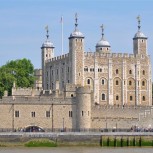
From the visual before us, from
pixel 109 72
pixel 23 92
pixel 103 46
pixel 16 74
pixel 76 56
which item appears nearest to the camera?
pixel 23 92

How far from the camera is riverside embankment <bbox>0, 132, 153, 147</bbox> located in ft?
259

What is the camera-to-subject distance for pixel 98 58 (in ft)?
364

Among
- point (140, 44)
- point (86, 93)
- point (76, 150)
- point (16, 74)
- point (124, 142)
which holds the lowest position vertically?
point (76, 150)

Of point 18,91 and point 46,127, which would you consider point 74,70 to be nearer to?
point 18,91

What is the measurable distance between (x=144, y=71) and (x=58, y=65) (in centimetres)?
1229

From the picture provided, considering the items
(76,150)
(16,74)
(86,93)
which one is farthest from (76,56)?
(76,150)

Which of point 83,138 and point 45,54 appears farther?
point 45,54

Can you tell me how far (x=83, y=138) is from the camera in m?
79.8

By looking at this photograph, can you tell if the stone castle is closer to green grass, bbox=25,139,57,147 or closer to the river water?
green grass, bbox=25,139,57,147

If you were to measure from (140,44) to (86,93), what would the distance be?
27.2m

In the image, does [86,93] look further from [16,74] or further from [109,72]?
[16,74]

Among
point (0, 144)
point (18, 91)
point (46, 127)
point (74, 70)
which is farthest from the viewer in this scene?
point (74, 70)

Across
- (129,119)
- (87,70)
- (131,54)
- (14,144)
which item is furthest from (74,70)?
(14,144)

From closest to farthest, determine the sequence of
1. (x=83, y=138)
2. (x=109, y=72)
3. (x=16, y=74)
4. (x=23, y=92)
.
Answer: (x=83, y=138), (x=23, y=92), (x=109, y=72), (x=16, y=74)
